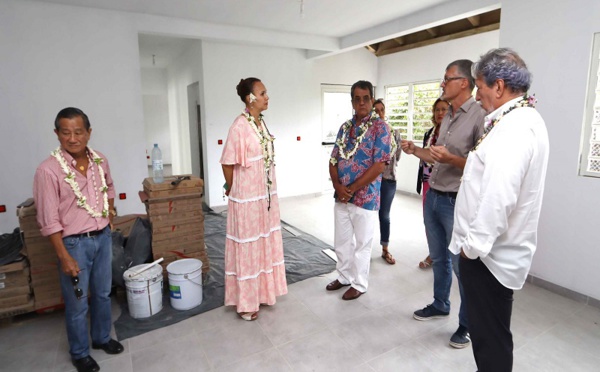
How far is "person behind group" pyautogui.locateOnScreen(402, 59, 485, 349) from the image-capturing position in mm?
2021

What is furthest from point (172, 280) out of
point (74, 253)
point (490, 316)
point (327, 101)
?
point (327, 101)

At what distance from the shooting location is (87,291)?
6.65 feet

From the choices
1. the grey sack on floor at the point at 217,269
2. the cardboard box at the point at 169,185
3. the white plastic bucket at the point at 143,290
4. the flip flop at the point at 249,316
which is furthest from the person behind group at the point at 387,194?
the white plastic bucket at the point at 143,290

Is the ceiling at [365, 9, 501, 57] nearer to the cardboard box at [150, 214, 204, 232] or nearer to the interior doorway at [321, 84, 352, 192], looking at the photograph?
the interior doorway at [321, 84, 352, 192]

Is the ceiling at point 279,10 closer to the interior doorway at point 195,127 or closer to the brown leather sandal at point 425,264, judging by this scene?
the interior doorway at point 195,127

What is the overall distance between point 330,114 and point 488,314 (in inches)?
231

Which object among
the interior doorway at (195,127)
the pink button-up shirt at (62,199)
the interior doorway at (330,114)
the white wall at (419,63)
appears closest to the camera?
the pink button-up shirt at (62,199)

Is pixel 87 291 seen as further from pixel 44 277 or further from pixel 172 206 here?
pixel 172 206

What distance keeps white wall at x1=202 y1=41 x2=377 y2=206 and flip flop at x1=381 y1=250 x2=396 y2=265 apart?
312 centimetres

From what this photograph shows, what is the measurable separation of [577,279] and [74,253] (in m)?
3.70

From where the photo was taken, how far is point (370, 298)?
2885mm

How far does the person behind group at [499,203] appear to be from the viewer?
1.31 m

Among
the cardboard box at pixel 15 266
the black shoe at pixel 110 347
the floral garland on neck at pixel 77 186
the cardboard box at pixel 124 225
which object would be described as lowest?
the black shoe at pixel 110 347

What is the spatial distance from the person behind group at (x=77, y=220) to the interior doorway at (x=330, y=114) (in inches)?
201
